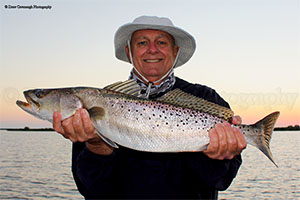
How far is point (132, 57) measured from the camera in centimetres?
524

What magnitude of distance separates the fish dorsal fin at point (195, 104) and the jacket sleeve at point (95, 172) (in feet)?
3.57

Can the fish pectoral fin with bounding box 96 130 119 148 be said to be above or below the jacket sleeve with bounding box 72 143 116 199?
above

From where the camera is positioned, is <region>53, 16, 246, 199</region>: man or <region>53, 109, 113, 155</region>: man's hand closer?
<region>53, 109, 113, 155</region>: man's hand

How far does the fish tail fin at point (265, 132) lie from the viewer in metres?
3.98

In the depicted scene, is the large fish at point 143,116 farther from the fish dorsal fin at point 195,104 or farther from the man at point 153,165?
the man at point 153,165

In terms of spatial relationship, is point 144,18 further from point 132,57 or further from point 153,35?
point 132,57

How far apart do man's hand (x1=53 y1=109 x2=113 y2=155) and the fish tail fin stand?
1981 millimetres

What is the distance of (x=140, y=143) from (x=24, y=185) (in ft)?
56.0

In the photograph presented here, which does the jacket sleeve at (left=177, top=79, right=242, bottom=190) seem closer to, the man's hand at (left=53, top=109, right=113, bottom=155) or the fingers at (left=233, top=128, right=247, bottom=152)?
the fingers at (left=233, top=128, right=247, bottom=152)

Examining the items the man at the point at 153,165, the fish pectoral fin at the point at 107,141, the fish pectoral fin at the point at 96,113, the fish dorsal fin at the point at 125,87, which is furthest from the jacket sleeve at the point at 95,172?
the fish dorsal fin at the point at 125,87

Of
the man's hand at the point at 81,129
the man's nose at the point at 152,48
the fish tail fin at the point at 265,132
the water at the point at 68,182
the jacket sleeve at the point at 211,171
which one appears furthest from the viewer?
the water at the point at 68,182

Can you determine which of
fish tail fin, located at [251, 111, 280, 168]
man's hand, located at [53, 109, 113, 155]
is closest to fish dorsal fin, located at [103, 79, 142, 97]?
man's hand, located at [53, 109, 113, 155]

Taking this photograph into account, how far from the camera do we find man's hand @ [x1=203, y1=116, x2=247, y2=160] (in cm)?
385

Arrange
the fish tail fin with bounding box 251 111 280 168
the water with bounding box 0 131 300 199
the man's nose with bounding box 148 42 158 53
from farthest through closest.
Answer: the water with bounding box 0 131 300 199 < the man's nose with bounding box 148 42 158 53 < the fish tail fin with bounding box 251 111 280 168
